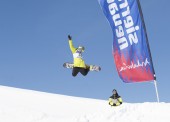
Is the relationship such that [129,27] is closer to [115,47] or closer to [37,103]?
[115,47]

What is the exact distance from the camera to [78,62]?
1730cm

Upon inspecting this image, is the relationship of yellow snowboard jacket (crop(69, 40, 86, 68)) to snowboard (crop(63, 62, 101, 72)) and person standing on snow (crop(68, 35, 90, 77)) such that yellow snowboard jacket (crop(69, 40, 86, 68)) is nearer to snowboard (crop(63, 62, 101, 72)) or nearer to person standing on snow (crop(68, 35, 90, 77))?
person standing on snow (crop(68, 35, 90, 77))

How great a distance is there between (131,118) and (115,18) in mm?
4700

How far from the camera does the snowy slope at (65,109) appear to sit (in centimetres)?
1359

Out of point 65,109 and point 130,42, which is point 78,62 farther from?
point 65,109

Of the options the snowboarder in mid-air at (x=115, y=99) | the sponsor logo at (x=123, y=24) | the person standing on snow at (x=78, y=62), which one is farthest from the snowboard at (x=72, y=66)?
the sponsor logo at (x=123, y=24)

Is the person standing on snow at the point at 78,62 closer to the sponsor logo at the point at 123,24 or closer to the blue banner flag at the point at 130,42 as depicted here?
the blue banner flag at the point at 130,42

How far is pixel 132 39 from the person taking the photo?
1580cm

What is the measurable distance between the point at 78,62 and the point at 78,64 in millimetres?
99

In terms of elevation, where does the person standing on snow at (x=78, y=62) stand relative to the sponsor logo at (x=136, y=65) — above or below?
above

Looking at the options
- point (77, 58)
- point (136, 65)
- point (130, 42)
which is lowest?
point (136, 65)

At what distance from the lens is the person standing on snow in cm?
1712

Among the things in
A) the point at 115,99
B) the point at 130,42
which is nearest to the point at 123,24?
the point at 130,42

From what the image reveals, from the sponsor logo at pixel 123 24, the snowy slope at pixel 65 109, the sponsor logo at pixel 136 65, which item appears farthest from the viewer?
the sponsor logo at pixel 123 24
